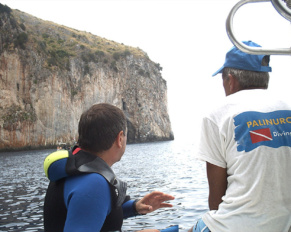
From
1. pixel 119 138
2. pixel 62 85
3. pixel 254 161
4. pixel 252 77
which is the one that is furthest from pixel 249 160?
pixel 62 85

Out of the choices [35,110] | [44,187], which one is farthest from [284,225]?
[35,110]

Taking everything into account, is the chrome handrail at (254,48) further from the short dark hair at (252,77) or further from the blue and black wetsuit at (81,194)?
the blue and black wetsuit at (81,194)

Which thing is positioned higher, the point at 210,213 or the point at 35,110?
the point at 35,110

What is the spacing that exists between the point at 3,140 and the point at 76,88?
71.3 feet

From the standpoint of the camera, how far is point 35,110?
174 feet

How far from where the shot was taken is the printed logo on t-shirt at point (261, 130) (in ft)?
6.03

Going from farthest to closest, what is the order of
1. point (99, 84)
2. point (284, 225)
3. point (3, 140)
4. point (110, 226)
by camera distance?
1. point (99, 84)
2. point (3, 140)
3. point (110, 226)
4. point (284, 225)

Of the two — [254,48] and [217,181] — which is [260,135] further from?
[254,48]

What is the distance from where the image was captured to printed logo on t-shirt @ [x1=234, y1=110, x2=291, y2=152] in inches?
72.4

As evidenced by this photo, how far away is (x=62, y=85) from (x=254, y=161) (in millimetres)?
60271

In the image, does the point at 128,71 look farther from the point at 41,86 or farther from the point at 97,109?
the point at 97,109

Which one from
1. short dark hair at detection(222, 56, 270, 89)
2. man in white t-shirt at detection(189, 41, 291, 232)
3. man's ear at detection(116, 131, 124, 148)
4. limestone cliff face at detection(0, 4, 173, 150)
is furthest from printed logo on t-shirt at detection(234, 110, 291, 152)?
limestone cliff face at detection(0, 4, 173, 150)

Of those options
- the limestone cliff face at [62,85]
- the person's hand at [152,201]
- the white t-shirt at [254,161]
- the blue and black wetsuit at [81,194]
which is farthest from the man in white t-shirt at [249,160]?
the limestone cliff face at [62,85]

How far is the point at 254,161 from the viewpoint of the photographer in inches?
71.9
